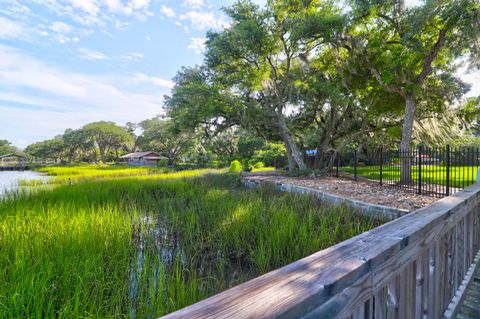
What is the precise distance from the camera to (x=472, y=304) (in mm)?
2262

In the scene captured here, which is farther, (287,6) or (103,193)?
(287,6)

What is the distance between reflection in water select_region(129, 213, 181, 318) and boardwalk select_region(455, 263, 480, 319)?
287cm

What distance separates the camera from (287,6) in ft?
37.1

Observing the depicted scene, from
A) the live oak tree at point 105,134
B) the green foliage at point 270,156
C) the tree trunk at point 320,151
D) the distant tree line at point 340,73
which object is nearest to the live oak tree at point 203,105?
the distant tree line at point 340,73

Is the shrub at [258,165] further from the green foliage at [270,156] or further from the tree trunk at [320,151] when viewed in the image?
the tree trunk at [320,151]

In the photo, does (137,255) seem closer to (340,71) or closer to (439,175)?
(340,71)

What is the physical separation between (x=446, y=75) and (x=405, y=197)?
7.78 metres

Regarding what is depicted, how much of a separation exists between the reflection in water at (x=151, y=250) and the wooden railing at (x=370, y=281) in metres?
Result: 2.15

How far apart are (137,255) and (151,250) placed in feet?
1.30

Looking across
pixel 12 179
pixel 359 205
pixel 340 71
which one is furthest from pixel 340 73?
pixel 12 179

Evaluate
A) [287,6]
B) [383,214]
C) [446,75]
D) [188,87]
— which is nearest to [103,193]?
[188,87]

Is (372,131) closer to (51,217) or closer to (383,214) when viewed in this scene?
(383,214)

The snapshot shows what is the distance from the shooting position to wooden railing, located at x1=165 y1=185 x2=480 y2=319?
2.23ft

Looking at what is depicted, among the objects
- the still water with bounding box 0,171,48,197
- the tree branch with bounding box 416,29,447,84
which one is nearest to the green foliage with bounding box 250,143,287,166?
the tree branch with bounding box 416,29,447,84
